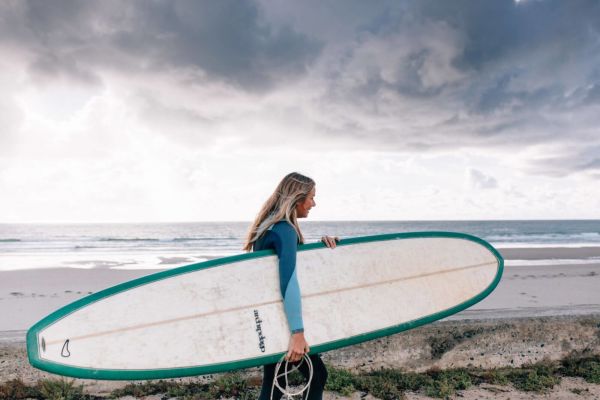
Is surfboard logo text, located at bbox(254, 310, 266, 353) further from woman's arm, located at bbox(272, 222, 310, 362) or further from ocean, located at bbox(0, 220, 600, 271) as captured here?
ocean, located at bbox(0, 220, 600, 271)

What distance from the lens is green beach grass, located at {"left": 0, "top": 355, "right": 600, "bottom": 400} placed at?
2.44m

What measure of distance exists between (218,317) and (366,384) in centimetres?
113

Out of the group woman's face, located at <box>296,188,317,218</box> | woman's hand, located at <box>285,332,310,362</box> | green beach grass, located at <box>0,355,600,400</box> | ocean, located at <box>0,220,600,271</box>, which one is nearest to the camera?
woman's hand, located at <box>285,332,310,362</box>

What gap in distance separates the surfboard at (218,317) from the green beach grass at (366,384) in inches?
19.3

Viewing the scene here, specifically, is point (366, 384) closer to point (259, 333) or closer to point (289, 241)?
point (259, 333)

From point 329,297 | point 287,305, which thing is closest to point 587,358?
point 329,297

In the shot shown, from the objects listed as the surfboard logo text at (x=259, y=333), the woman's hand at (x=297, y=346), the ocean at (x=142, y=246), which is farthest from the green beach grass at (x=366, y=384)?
the ocean at (x=142, y=246)

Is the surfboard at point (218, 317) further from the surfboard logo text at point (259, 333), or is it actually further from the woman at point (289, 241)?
the woman at point (289, 241)

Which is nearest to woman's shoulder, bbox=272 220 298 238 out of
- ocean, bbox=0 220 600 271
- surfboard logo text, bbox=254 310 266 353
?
surfboard logo text, bbox=254 310 266 353

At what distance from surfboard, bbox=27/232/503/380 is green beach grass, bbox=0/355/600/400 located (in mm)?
489

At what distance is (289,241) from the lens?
1.71 metres

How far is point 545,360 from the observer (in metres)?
2.98

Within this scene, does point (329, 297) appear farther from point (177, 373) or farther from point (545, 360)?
point (545, 360)

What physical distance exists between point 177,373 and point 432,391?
1.58m
